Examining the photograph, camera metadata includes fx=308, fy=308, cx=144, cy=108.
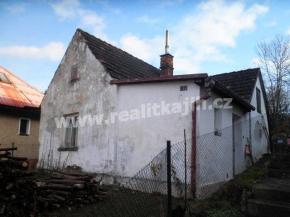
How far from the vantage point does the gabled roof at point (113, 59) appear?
12.3 meters

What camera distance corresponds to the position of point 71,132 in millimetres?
13008

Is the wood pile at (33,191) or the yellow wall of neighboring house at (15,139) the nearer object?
the wood pile at (33,191)

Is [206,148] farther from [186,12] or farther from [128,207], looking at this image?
[186,12]

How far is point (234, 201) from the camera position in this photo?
25.5ft

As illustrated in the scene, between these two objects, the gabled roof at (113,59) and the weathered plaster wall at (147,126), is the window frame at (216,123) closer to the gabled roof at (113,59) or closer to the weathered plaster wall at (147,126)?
the weathered plaster wall at (147,126)

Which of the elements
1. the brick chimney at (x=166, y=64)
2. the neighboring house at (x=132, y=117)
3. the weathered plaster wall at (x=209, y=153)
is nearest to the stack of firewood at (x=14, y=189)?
the neighboring house at (x=132, y=117)

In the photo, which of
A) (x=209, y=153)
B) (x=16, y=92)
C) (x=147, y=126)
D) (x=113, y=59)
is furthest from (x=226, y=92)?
(x=16, y=92)

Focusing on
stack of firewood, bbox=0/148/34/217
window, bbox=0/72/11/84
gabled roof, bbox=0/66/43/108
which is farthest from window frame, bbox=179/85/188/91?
window, bbox=0/72/11/84

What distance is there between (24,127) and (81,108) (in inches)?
256

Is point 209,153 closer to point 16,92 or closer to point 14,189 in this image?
point 14,189

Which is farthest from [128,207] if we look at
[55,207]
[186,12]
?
[186,12]

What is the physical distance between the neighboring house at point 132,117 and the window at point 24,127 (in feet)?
11.1

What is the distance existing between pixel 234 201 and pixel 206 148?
198cm

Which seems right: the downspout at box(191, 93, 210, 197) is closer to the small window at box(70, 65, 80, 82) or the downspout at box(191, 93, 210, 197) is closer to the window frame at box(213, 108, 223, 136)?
the window frame at box(213, 108, 223, 136)
